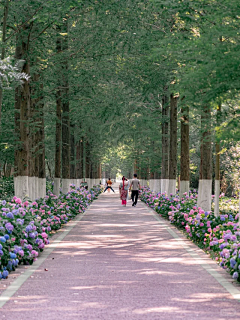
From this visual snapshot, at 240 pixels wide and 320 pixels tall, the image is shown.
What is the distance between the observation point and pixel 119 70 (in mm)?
22234

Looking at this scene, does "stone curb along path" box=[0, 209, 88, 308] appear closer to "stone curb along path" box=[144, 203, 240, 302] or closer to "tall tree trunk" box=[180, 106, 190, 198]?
"stone curb along path" box=[144, 203, 240, 302]

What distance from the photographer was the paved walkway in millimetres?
7023

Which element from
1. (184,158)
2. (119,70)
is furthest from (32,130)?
(184,158)

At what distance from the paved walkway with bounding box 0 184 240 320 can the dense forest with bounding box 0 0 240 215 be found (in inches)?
98.4

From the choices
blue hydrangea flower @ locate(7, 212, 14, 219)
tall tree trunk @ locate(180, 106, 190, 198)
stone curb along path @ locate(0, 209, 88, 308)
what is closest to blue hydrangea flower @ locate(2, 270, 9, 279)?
stone curb along path @ locate(0, 209, 88, 308)

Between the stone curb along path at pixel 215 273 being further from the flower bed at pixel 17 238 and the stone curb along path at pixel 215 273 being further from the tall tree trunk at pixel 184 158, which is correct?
the tall tree trunk at pixel 184 158

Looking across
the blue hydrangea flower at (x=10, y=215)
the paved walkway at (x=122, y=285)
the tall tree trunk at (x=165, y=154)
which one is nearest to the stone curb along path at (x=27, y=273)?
the paved walkway at (x=122, y=285)

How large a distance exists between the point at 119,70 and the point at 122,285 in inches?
566

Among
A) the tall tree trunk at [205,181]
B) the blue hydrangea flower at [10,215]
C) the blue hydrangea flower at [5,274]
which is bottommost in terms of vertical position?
the blue hydrangea flower at [5,274]

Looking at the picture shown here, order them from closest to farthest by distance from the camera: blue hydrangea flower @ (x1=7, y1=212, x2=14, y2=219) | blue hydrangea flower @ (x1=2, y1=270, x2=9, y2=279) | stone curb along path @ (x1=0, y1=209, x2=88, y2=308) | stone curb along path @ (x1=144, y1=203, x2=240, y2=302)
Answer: stone curb along path @ (x1=0, y1=209, x2=88, y2=308)
stone curb along path @ (x1=144, y1=203, x2=240, y2=302)
blue hydrangea flower @ (x1=2, y1=270, x2=9, y2=279)
blue hydrangea flower @ (x1=7, y1=212, x2=14, y2=219)

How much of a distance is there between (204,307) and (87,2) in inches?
434

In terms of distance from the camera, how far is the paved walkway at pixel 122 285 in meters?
7.02

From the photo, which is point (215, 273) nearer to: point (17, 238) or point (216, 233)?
point (216, 233)

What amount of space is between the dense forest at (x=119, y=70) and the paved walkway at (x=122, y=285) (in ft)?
8.20
